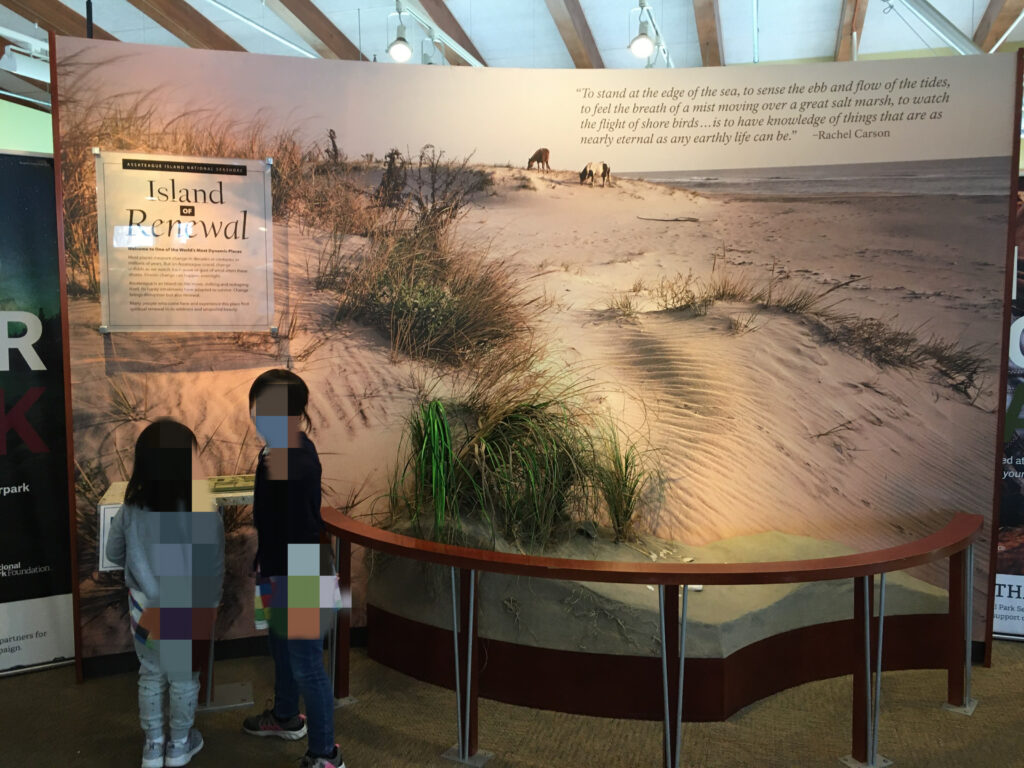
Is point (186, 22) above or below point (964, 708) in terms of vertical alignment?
above

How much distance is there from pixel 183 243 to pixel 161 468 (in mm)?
1416

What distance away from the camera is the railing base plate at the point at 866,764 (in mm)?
2656

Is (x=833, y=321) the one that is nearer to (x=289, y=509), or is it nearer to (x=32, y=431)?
(x=289, y=509)

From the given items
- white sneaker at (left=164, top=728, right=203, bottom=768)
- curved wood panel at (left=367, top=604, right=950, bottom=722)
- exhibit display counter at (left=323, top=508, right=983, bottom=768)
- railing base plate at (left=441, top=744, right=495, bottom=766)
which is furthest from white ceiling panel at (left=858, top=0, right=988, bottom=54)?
white sneaker at (left=164, top=728, right=203, bottom=768)

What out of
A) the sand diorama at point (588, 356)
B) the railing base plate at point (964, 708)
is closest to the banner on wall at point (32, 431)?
the sand diorama at point (588, 356)

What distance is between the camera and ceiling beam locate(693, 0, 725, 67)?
17.4 ft

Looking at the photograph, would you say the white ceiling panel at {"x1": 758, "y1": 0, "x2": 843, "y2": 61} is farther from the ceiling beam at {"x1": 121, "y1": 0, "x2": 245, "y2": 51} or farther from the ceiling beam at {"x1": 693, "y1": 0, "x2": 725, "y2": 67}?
the ceiling beam at {"x1": 121, "y1": 0, "x2": 245, "y2": 51}

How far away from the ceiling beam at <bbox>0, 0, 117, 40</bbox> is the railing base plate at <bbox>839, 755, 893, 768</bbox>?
6.21m

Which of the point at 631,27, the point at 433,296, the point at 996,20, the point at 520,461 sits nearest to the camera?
the point at 520,461

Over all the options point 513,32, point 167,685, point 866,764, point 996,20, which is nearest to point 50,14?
point 513,32

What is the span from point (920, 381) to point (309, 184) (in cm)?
318

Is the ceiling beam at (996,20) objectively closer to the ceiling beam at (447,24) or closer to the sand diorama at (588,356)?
the sand diorama at (588,356)

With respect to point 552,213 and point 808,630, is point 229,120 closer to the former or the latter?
point 552,213

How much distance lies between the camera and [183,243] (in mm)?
3410
